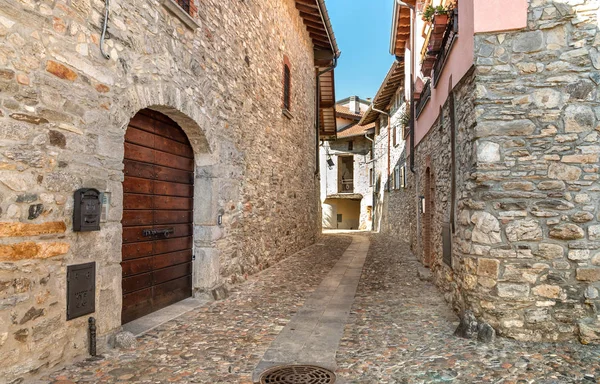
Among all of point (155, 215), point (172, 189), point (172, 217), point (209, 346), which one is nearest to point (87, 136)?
point (155, 215)

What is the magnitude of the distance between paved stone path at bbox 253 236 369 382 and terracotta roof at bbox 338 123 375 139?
59.3 ft

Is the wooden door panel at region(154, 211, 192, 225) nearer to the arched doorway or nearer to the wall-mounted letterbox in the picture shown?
the wall-mounted letterbox

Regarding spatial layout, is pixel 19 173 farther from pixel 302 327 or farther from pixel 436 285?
pixel 436 285

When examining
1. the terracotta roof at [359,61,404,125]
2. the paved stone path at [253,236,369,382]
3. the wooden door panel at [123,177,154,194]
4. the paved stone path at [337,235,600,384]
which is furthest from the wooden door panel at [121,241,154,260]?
the terracotta roof at [359,61,404,125]

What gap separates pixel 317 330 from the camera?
3934mm

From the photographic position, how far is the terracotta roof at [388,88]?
1320 centimetres

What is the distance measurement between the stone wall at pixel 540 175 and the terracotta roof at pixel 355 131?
64.1 ft

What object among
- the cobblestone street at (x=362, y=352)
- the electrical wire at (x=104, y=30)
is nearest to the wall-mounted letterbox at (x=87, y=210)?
the cobblestone street at (x=362, y=352)

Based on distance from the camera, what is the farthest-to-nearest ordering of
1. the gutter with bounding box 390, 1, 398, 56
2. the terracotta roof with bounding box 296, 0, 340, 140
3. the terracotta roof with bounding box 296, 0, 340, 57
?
1. the terracotta roof with bounding box 296, 0, 340, 140
2. the terracotta roof with bounding box 296, 0, 340, 57
3. the gutter with bounding box 390, 1, 398, 56

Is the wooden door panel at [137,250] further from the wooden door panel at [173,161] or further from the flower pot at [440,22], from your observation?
the flower pot at [440,22]

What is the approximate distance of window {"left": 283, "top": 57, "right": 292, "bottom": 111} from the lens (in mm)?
9062

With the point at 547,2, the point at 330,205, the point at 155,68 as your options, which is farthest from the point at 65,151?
the point at 330,205

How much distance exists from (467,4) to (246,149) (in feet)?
12.2

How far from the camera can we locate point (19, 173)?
2.61m
